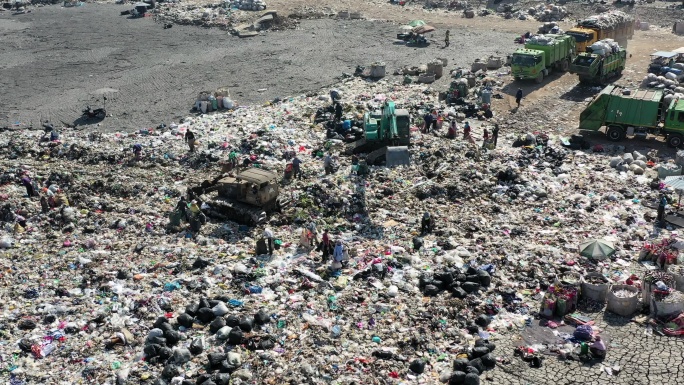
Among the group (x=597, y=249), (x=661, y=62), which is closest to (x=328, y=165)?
(x=597, y=249)

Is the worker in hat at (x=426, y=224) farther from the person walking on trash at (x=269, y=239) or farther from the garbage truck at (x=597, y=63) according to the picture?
the garbage truck at (x=597, y=63)

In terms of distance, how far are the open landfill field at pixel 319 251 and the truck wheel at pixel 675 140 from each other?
30 centimetres

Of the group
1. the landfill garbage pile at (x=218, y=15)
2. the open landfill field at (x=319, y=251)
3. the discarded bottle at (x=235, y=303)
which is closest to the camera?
the open landfill field at (x=319, y=251)

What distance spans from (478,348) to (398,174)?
834cm

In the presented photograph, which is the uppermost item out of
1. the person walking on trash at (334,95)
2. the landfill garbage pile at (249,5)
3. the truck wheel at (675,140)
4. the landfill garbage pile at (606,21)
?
the landfill garbage pile at (606,21)

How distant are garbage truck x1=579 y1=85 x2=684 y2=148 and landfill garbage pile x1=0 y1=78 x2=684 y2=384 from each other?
1701 millimetres

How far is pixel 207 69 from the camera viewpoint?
31.8m

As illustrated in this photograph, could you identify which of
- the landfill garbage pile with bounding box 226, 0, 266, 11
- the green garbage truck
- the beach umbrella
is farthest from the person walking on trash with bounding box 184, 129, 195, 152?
the landfill garbage pile with bounding box 226, 0, 266, 11

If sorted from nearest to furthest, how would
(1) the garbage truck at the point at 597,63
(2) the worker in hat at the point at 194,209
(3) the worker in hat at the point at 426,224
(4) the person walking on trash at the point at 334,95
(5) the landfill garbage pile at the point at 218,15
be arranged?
(3) the worker in hat at the point at 426,224 < (2) the worker in hat at the point at 194,209 < (4) the person walking on trash at the point at 334,95 < (1) the garbage truck at the point at 597,63 < (5) the landfill garbage pile at the point at 218,15

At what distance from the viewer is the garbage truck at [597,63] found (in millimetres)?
26688

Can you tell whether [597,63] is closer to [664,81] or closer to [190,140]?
[664,81]

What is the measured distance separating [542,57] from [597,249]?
14583 mm

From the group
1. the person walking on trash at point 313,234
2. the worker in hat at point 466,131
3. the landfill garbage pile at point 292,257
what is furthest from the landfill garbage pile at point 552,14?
the person walking on trash at point 313,234

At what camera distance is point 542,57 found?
27.7 metres
